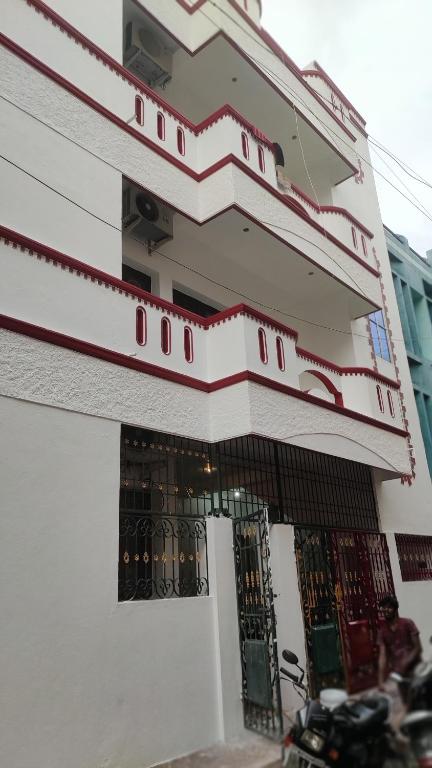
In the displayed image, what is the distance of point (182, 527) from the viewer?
6.14 metres

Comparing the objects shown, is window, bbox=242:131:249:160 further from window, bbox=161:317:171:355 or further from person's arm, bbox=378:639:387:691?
person's arm, bbox=378:639:387:691

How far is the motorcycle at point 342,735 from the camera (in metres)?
2.64

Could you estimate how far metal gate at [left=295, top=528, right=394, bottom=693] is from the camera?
6.49m

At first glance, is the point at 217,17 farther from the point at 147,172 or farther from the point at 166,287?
the point at 166,287

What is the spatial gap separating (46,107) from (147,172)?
1512 millimetres

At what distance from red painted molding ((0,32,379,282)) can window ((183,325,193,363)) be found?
7.24ft

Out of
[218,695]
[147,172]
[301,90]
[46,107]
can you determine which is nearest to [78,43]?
[46,107]

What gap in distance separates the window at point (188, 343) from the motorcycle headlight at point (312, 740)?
4348mm

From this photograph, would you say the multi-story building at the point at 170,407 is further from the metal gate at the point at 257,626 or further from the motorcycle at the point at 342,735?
the motorcycle at the point at 342,735

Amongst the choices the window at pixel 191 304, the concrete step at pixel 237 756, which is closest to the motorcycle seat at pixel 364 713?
the concrete step at pixel 237 756

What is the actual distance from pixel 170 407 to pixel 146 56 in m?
6.20

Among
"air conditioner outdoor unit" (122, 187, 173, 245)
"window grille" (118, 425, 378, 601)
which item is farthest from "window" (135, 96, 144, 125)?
"window grille" (118, 425, 378, 601)

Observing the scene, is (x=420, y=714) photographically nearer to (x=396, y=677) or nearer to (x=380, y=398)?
(x=396, y=677)

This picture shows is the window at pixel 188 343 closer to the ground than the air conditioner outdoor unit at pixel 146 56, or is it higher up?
closer to the ground
